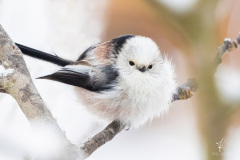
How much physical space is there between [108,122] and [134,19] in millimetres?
228

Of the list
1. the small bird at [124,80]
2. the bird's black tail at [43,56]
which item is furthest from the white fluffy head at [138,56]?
the bird's black tail at [43,56]

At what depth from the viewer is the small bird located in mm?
645

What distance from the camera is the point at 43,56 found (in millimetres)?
706

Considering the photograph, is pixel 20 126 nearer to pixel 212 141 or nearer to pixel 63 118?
pixel 63 118

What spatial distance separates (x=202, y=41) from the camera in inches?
15.2

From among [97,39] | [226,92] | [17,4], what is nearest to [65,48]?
[97,39]

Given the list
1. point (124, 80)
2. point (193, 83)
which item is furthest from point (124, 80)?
point (193, 83)

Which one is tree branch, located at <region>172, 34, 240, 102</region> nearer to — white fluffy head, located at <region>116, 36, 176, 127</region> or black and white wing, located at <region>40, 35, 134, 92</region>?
white fluffy head, located at <region>116, 36, 176, 127</region>

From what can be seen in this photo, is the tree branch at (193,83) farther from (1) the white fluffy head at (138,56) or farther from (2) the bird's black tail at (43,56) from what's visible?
(2) the bird's black tail at (43,56)

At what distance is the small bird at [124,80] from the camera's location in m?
0.65

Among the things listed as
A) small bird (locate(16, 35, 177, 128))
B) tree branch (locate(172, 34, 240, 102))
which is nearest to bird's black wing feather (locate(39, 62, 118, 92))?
small bird (locate(16, 35, 177, 128))

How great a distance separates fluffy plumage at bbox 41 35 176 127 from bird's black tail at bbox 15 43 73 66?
4 cm

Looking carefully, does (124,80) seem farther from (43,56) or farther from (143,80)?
(43,56)

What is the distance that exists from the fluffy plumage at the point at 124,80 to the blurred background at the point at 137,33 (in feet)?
0.14
